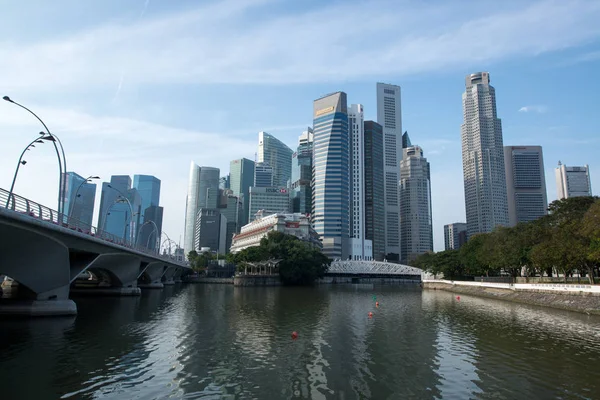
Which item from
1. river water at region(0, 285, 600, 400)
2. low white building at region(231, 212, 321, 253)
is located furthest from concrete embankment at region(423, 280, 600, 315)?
low white building at region(231, 212, 321, 253)

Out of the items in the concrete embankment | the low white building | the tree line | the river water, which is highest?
the low white building

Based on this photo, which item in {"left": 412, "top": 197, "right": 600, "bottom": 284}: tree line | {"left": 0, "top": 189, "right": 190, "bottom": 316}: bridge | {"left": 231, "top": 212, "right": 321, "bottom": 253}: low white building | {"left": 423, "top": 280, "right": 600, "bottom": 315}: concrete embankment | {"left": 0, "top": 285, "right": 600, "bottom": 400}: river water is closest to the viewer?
{"left": 0, "top": 285, "right": 600, "bottom": 400}: river water

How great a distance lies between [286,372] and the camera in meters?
20.9

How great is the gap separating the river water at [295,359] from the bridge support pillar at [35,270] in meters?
2.95

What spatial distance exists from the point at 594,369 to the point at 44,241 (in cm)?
4156

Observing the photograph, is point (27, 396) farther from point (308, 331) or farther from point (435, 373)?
point (308, 331)

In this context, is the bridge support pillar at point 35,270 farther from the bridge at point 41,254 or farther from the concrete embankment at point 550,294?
the concrete embankment at point 550,294

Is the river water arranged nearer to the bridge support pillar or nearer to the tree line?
the bridge support pillar

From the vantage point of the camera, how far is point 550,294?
6000 cm

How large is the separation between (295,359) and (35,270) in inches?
1123

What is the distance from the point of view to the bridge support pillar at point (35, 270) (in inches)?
1325

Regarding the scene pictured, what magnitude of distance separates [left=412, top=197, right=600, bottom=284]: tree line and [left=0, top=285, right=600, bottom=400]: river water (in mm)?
21795

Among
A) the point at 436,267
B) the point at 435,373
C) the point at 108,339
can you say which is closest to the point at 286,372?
the point at 435,373

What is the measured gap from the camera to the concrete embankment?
50016mm
